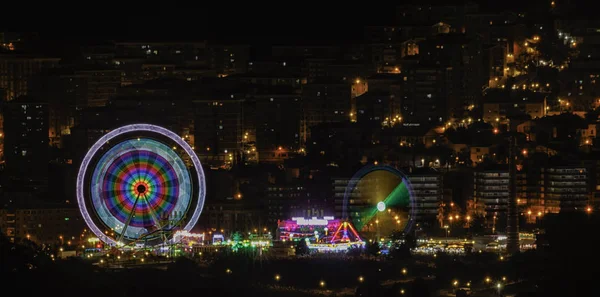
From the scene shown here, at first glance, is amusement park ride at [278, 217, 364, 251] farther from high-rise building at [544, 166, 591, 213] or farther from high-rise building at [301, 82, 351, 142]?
high-rise building at [301, 82, 351, 142]

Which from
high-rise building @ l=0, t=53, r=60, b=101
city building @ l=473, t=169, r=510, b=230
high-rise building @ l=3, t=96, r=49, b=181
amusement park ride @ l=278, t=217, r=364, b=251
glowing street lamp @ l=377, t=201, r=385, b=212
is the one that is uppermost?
Result: high-rise building @ l=0, t=53, r=60, b=101

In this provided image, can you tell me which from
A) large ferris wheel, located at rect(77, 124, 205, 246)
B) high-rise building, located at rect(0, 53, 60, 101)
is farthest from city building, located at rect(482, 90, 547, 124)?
high-rise building, located at rect(0, 53, 60, 101)

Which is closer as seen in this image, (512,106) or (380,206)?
(380,206)

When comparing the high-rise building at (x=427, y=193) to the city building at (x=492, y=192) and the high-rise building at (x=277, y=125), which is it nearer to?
the city building at (x=492, y=192)

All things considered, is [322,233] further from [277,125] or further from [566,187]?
[277,125]

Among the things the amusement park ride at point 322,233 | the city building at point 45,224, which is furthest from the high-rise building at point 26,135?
the amusement park ride at point 322,233

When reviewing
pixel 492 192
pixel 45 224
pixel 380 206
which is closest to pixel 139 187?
pixel 45 224

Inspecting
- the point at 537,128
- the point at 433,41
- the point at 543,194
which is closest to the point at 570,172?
the point at 543,194

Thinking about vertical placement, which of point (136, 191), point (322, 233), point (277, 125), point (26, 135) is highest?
point (277, 125)
